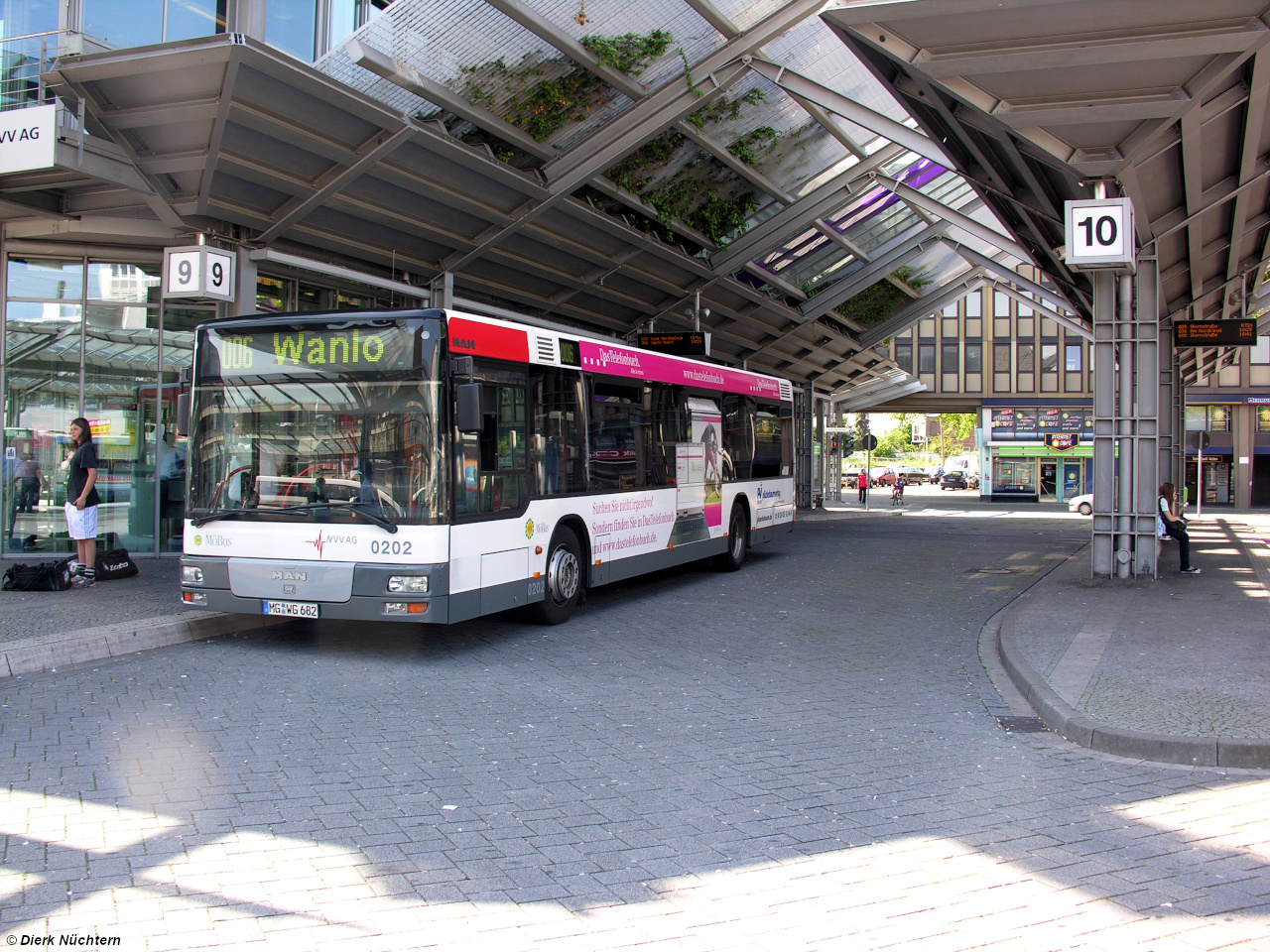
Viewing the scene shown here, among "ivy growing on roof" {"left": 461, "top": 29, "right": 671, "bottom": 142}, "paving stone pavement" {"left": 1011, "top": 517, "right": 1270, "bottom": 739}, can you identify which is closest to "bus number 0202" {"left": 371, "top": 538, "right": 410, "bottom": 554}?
"paving stone pavement" {"left": 1011, "top": 517, "right": 1270, "bottom": 739}

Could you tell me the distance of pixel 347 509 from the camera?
842 cm

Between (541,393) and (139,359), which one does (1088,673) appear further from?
(139,359)

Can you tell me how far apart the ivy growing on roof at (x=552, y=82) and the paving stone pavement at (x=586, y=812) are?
8.33 metres

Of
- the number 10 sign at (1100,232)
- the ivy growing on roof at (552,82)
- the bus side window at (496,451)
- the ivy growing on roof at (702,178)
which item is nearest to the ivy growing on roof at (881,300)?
the ivy growing on roof at (702,178)

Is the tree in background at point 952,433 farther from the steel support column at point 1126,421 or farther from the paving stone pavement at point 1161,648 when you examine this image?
the paving stone pavement at point 1161,648

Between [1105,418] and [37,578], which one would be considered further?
[1105,418]

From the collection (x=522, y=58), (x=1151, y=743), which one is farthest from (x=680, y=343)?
(x=1151, y=743)

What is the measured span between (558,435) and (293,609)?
3.30 metres

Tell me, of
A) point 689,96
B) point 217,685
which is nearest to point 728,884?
point 217,685

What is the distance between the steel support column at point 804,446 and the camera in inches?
1467

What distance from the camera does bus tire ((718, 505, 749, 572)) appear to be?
1595cm

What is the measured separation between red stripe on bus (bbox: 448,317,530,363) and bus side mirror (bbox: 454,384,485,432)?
44 centimetres

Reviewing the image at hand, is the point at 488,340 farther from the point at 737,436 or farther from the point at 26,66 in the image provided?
the point at 737,436

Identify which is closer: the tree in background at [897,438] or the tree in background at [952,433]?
the tree in background at [952,433]
